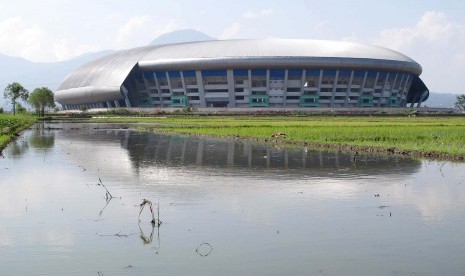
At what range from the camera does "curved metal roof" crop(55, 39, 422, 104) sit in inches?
3760

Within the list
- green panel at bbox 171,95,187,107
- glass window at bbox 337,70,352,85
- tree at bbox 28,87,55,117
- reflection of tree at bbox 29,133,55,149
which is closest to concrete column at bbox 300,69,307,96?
glass window at bbox 337,70,352,85

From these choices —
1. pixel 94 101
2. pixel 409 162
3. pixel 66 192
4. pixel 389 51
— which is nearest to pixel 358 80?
pixel 389 51

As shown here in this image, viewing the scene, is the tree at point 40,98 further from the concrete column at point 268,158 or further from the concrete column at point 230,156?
the concrete column at point 268,158

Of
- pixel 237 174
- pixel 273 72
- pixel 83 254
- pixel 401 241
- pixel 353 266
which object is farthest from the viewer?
pixel 273 72

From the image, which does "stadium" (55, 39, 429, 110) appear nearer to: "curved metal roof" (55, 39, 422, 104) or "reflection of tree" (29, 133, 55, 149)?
"curved metal roof" (55, 39, 422, 104)

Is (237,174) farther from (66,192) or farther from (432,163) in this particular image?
(432,163)

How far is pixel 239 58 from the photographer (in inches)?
3740

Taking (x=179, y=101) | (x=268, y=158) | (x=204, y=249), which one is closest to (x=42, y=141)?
(x=268, y=158)

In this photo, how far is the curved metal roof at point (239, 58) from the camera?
9550 centimetres

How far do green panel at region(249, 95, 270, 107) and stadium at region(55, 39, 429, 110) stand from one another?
159mm

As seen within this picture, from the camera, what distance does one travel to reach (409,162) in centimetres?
2283

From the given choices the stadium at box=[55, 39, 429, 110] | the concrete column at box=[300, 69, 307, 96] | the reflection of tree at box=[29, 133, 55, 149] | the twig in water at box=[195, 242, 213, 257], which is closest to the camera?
the twig in water at box=[195, 242, 213, 257]

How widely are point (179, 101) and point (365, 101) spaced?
30.7 meters

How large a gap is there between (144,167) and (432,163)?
10217 millimetres
